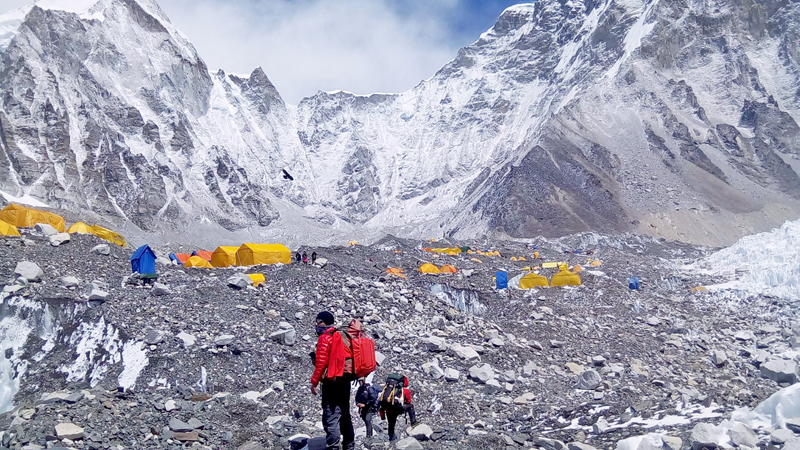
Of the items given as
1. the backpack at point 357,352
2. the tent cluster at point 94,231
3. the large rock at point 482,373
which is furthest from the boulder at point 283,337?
the tent cluster at point 94,231

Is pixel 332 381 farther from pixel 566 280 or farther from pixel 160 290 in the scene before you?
pixel 566 280

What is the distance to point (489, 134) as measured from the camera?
5492 inches

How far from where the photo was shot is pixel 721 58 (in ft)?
343

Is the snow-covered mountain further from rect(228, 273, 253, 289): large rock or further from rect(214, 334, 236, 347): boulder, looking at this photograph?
rect(214, 334, 236, 347): boulder

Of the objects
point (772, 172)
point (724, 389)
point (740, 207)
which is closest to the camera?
point (724, 389)

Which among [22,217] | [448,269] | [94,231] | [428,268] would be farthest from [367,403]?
[94,231]

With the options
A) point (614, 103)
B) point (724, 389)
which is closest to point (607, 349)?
point (724, 389)

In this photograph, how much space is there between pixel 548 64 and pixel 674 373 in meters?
137

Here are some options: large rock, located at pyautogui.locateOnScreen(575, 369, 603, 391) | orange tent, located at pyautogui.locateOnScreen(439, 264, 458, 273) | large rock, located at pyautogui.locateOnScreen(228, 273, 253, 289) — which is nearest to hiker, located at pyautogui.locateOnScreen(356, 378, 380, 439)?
large rock, located at pyautogui.locateOnScreen(575, 369, 603, 391)

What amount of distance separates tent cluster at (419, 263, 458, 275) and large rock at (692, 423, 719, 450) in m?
20.9

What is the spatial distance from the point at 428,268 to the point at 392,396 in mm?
19920

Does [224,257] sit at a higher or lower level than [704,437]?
higher

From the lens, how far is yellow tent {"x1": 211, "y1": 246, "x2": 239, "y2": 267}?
25.2 metres

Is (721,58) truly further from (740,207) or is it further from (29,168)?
(29,168)
